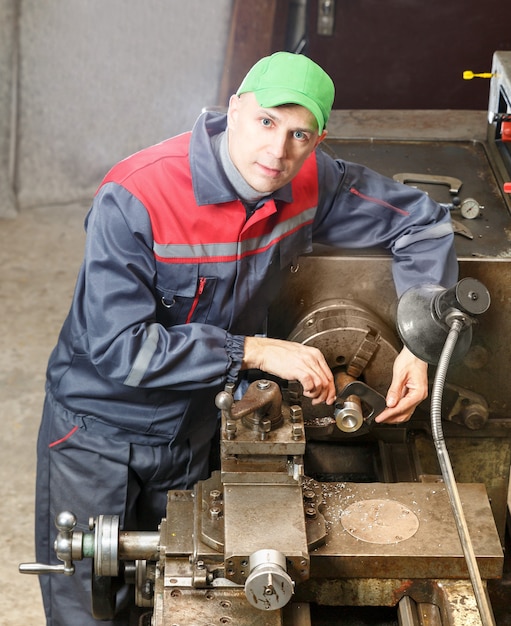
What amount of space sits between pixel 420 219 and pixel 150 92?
9.22ft

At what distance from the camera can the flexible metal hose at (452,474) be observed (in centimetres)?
137

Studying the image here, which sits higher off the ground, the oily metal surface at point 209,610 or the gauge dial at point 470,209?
the gauge dial at point 470,209

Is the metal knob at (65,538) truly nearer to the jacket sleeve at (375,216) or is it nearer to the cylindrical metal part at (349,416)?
the cylindrical metal part at (349,416)

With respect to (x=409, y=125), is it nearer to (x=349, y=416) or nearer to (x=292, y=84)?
(x=292, y=84)

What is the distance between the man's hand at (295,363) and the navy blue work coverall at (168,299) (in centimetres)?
3

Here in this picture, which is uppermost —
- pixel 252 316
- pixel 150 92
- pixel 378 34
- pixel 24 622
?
pixel 150 92

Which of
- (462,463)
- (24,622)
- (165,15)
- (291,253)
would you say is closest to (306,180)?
(291,253)

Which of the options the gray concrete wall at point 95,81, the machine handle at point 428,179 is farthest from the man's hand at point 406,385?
→ the gray concrete wall at point 95,81

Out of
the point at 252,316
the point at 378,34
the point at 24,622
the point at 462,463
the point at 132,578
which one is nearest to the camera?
the point at 132,578

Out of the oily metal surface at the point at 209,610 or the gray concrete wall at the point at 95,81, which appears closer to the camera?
the oily metal surface at the point at 209,610

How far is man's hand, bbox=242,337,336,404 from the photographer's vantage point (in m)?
1.80

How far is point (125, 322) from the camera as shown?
1.80 m

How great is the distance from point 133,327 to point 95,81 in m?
3.05

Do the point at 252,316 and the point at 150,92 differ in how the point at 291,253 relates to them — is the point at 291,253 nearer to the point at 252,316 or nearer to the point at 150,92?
the point at 252,316
